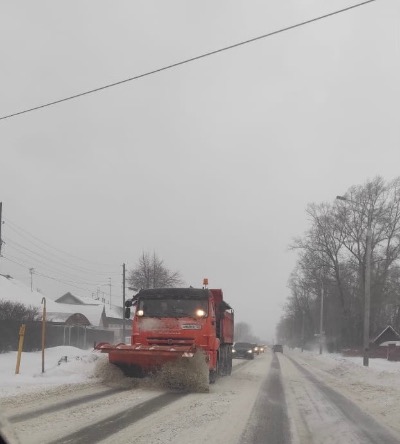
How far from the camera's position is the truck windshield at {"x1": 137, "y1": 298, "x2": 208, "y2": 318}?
14.1 metres

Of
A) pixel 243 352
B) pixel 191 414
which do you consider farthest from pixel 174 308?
pixel 243 352

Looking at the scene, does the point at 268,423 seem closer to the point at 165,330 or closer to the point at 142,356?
the point at 142,356

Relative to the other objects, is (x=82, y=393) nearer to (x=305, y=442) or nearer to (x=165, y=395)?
(x=165, y=395)

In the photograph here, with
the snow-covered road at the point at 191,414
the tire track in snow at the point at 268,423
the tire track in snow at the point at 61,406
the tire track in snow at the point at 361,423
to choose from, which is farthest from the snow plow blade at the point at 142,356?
the tire track in snow at the point at 361,423

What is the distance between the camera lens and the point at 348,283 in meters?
62.3

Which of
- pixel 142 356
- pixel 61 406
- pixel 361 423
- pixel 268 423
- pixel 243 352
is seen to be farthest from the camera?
pixel 243 352

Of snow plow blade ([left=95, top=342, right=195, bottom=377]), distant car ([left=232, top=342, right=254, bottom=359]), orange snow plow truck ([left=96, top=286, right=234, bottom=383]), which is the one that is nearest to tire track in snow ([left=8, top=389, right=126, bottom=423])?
snow plow blade ([left=95, top=342, right=195, bottom=377])

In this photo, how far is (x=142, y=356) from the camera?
1326 centimetres

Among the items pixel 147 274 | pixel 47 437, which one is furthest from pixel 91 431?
pixel 147 274

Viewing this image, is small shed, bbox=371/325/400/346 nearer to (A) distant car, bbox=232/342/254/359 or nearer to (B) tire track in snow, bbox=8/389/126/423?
(A) distant car, bbox=232/342/254/359

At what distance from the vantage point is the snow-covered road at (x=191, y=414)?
24.2 feet

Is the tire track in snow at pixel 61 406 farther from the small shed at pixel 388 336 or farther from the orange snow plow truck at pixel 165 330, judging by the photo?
the small shed at pixel 388 336

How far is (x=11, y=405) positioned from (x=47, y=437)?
3162 millimetres

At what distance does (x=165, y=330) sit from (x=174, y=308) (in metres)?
0.62
